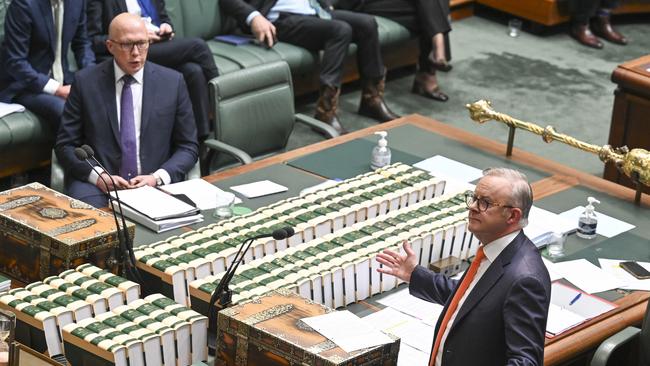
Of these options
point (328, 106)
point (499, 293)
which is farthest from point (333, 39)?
point (499, 293)

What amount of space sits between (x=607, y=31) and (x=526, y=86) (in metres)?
1.42

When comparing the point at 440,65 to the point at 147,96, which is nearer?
the point at 147,96

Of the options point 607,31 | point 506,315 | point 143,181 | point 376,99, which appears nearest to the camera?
point 506,315

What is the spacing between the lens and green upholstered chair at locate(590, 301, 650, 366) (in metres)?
4.04

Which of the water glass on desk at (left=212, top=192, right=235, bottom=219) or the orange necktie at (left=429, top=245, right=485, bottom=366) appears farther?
the water glass on desk at (left=212, top=192, right=235, bottom=219)

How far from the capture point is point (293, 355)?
3.42 m

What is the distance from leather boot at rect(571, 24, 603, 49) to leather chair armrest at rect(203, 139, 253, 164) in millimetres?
4564

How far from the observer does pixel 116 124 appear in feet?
17.7

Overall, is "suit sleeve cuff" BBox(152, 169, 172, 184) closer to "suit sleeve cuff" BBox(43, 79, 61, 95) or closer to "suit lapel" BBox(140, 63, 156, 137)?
"suit lapel" BBox(140, 63, 156, 137)

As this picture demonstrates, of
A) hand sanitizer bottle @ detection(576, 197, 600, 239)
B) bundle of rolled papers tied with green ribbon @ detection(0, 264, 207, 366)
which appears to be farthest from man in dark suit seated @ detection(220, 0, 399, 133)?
bundle of rolled papers tied with green ribbon @ detection(0, 264, 207, 366)

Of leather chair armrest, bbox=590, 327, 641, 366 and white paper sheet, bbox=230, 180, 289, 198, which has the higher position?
white paper sheet, bbox=230, 180, 289, 198

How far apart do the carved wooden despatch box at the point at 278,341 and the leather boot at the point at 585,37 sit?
627 centimetres

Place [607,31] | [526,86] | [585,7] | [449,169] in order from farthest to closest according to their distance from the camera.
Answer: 1. [607,31]
2. [585,7]
3. [526,86]
4. [449,169]

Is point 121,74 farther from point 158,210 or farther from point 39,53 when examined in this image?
point 39,53
